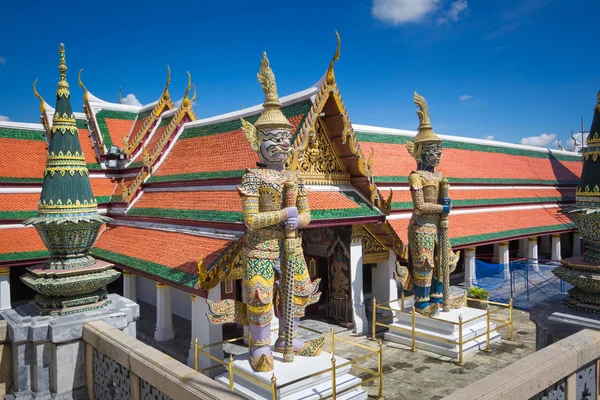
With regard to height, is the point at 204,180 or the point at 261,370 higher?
the point at 204,180

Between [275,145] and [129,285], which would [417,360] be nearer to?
[275,145]

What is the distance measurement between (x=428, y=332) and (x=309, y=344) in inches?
189

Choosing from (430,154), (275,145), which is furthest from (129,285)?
(430,154)

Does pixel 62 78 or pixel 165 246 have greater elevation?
pixel 62 78

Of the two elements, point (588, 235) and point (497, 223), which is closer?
point (588, 235)

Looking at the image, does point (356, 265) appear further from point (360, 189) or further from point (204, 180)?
point (204, 180)

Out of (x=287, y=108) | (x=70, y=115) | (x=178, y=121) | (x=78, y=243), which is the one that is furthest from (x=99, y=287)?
(x=178, y=121)

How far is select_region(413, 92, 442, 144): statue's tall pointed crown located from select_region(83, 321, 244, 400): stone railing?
8.68m

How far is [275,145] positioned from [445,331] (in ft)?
22.4

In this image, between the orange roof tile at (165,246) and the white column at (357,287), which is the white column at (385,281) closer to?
the white column at (357,287)

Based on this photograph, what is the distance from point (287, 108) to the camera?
13.1 m

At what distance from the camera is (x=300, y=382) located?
23.8ft

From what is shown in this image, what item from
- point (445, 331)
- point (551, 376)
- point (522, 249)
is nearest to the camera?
point (551, 376)

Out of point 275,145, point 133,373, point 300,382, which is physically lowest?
point 300,382
